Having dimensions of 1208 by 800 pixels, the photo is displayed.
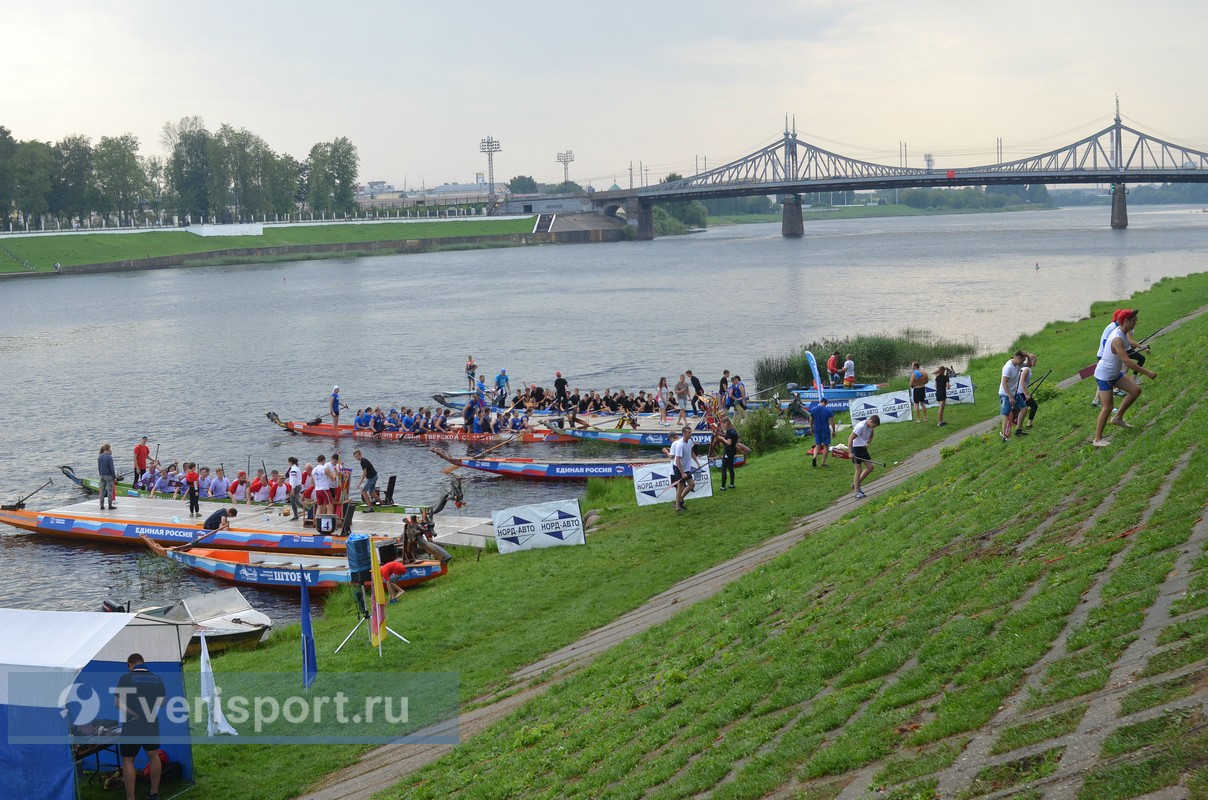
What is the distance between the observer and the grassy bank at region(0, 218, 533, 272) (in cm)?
13288

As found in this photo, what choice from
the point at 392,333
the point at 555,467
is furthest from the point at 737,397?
the point at 392,333

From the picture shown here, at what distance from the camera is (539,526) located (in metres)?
19.4

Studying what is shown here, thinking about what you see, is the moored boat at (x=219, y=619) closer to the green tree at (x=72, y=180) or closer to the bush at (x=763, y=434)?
the bush at (x=763, y=434)

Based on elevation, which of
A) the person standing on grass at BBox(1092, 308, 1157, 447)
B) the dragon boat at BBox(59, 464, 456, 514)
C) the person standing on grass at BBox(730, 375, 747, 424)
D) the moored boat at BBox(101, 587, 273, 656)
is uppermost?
the person standing on grass at BBox(1092, 308, 1157, 447)

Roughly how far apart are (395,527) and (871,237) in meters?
165

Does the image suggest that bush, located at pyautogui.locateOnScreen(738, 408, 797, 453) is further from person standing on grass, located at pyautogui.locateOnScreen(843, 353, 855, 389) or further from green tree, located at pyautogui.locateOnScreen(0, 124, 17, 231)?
green tree, located at pyautogui.locateOnScreen(0, 124, 17, 231)

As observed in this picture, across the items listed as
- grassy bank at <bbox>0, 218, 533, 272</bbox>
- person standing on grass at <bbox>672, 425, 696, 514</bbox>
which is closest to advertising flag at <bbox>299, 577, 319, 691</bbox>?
person standing on grass at <bbox>672, 425, 696, 514</bbox>

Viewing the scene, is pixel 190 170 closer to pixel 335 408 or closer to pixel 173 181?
pixel 173 181

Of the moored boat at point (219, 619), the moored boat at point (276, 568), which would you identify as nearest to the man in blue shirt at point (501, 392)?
the moored boat at point (276, 568)

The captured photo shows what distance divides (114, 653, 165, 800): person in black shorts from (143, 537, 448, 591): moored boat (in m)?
8.45

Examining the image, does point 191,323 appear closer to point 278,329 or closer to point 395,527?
point 278,329

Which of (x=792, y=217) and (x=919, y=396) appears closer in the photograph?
(x=919, y=396)

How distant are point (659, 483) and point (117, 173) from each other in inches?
6021

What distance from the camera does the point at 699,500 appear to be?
2055 cm
